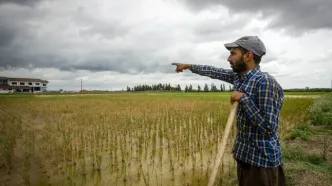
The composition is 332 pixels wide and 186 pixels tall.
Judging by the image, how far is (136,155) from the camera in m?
5.36

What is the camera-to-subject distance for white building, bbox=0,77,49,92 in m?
61.5

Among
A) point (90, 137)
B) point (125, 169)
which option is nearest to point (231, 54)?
point (125, 169)

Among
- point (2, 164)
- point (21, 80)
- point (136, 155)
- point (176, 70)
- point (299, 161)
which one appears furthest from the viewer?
point (21, 80)

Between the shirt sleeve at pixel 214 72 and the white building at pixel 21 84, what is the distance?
6780 centimetres

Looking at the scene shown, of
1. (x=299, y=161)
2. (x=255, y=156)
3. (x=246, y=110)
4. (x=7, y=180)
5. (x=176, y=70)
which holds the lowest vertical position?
(x=7, y=180)

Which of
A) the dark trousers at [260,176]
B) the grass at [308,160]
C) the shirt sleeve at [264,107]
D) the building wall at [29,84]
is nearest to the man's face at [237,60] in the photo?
the shirt sleeve at [264,107]

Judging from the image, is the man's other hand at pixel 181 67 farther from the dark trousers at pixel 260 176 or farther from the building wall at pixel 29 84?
the building wall at pixel 29 84

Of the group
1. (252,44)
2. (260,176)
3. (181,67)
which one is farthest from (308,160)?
(252,44)

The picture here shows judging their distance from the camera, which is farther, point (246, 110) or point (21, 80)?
point (21, 80)

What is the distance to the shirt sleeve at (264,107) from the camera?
168 centimetres

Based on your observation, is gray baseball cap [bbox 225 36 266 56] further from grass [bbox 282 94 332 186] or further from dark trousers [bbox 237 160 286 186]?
grass [bbox 282 94 332 186]

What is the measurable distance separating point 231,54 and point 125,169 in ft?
10.9

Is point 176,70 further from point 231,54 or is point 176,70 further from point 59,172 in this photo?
point 59,172

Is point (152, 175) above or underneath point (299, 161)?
underneath
